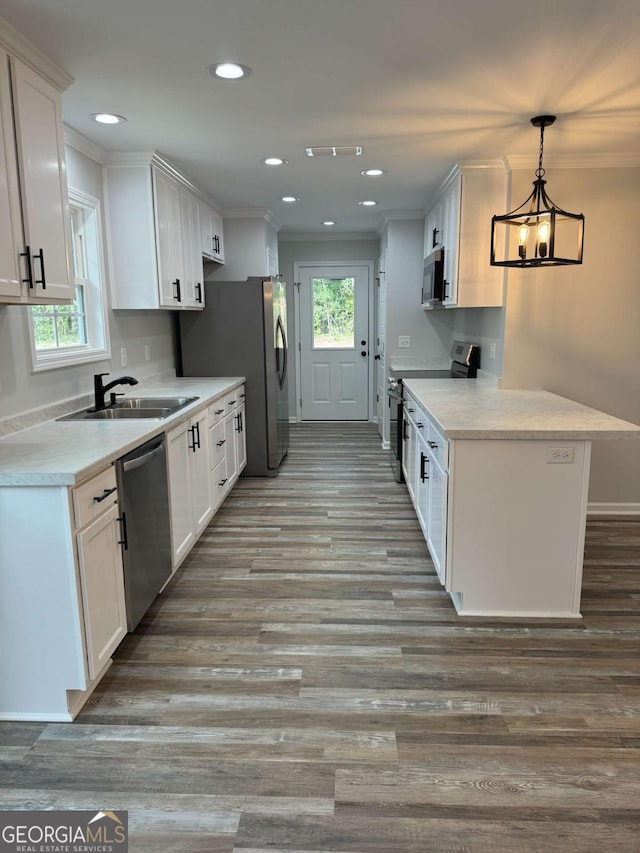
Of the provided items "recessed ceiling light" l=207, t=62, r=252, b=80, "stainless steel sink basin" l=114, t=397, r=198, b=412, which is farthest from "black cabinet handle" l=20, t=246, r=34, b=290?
"stainless steel sink basin" l=114, t=397, r=198, b=412

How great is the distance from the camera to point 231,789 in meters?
1.78

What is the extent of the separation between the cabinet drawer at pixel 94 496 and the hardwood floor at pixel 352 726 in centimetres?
72

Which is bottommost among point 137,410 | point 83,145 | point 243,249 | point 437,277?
point 137,410

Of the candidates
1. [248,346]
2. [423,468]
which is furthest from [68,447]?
[248,346]

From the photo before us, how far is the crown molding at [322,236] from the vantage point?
289 inches

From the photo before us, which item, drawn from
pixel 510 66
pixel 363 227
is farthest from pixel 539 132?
pixel 363 227

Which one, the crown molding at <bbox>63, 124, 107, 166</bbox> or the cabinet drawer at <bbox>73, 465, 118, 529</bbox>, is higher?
the crown molding at <bbox>63, 124, 107, 166</bbox>

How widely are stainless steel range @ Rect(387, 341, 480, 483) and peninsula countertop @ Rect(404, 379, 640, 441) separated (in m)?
0.75

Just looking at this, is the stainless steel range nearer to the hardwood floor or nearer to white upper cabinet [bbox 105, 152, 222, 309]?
the hardwood floor

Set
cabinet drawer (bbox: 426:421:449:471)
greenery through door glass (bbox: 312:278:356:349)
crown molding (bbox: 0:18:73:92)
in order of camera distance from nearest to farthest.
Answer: crown molding (bbox: 0:18:73:92) < cabinet drawer (bbox: 426:421:449:471) < greenery through door glass (bbox: 312:278:356:349)

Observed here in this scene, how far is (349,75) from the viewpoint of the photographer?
8.14 ft

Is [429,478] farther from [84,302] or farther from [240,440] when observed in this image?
[84,302]

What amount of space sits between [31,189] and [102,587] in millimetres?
1562

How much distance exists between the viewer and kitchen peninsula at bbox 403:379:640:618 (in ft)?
8.72
